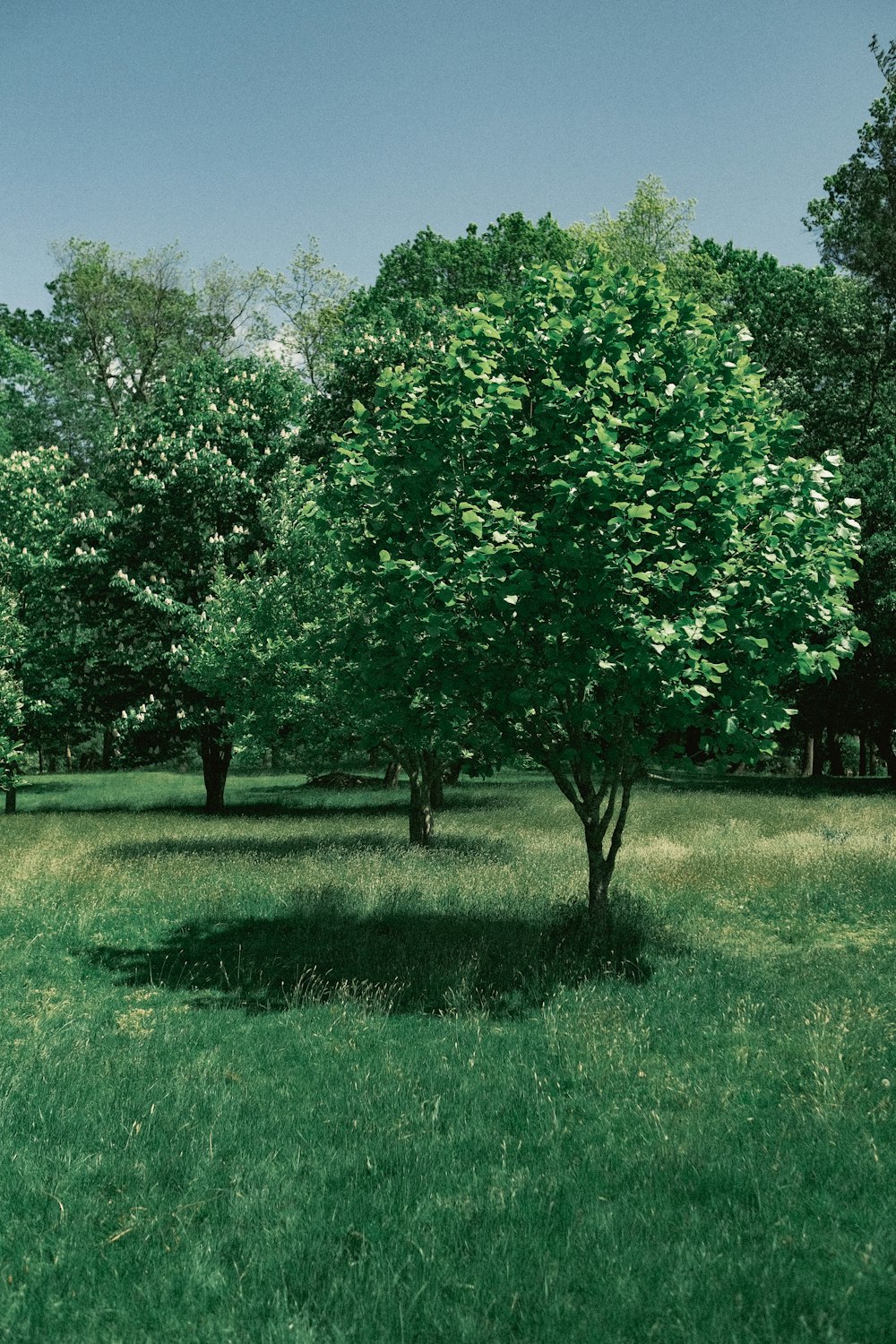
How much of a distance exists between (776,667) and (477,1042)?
4858 mm

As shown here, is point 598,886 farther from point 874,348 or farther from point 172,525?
point 874,348

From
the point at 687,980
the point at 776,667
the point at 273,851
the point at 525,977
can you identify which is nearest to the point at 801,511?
the point at 776,667

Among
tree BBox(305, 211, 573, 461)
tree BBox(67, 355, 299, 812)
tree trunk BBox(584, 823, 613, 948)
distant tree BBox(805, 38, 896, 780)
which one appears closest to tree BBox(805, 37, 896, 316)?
distant tree BBox(805, 38, 896, 780)

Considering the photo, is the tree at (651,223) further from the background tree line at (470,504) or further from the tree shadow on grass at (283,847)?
the tree shadow on grass at (283,847)

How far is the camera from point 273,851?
21.2 metres

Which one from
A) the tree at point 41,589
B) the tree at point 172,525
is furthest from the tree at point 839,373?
the tree at point 41,589

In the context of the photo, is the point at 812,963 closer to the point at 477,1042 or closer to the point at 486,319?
the point at 477,1042

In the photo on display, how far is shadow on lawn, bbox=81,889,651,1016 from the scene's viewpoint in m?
10.4

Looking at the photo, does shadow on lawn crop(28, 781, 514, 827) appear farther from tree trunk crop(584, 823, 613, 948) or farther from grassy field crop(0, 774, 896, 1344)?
tree trunk crop(584, 823, 613, 948)

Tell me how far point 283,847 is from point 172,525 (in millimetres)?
14096

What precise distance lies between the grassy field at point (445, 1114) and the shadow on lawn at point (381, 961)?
2.2 inches

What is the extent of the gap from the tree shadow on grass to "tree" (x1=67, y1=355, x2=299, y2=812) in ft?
26.9

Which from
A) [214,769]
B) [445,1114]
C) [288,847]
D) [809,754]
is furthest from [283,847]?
[809,754]

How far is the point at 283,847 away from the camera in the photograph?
22109 millimetres
